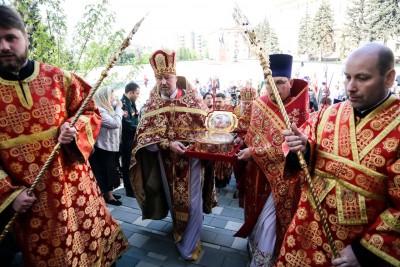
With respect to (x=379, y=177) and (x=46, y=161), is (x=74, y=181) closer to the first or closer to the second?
(x=46, y=161)

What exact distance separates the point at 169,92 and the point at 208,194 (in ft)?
5.38

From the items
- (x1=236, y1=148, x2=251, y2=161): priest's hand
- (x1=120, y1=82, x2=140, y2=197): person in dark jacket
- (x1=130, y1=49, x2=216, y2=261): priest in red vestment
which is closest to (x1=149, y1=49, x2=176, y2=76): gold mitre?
(x1=130, y1=49, x2=216, y2=261): priest in red vestment

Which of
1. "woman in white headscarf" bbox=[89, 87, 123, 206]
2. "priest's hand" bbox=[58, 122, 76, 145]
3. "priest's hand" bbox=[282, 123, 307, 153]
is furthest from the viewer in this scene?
"woman in white headscarf" bbox=[89, 87, 123, 206]

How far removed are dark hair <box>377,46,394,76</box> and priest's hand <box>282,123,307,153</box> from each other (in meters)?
0.65

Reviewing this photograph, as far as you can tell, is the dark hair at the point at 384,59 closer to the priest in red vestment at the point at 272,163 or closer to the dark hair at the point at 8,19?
the priest in red vestment at the point at 272,163

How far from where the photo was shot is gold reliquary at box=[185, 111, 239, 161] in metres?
3.29

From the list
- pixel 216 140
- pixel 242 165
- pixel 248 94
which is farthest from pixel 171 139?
pixel 248 94

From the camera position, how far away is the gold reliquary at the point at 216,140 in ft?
10.8

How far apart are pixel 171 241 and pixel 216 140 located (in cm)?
181

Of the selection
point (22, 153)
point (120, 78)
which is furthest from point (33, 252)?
point (120, 78)

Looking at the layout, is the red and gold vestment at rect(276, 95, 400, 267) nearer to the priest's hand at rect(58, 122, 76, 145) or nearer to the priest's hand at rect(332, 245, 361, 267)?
the priest's hand at rect(332, 245, 361, 267)

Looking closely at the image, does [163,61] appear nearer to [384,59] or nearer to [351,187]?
[384,59]

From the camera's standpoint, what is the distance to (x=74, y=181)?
2615mm

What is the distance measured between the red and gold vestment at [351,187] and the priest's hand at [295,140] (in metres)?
0.08
